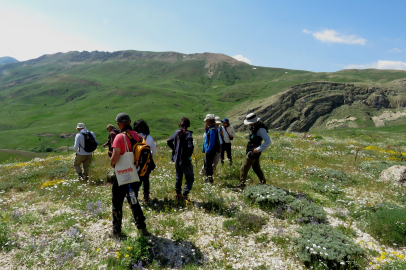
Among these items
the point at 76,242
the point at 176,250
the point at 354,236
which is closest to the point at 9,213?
the point at 76,242

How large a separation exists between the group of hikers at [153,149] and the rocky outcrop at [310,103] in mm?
75040

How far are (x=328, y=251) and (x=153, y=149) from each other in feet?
20.0

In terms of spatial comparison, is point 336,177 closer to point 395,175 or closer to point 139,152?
point 395,175

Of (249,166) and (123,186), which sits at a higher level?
(123,186)

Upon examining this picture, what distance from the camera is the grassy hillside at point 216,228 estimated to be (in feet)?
15.9

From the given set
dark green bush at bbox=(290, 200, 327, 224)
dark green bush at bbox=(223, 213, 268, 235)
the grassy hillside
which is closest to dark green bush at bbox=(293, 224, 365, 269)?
the grassy hillside

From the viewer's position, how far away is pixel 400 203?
25.4 ft

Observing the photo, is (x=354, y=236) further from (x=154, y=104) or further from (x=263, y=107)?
(x=154, y=104)

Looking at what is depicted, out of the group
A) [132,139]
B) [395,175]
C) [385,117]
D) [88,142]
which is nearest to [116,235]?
[132,139]

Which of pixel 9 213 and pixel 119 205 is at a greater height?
Answer: pixel 119 205

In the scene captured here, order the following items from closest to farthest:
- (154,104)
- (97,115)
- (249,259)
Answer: (249,259) → (97,115) → (154,104)

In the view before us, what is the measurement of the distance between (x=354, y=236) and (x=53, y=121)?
14664cm

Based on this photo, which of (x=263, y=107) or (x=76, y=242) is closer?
(x=76, y=242)

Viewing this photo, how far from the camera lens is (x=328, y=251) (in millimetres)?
4754
